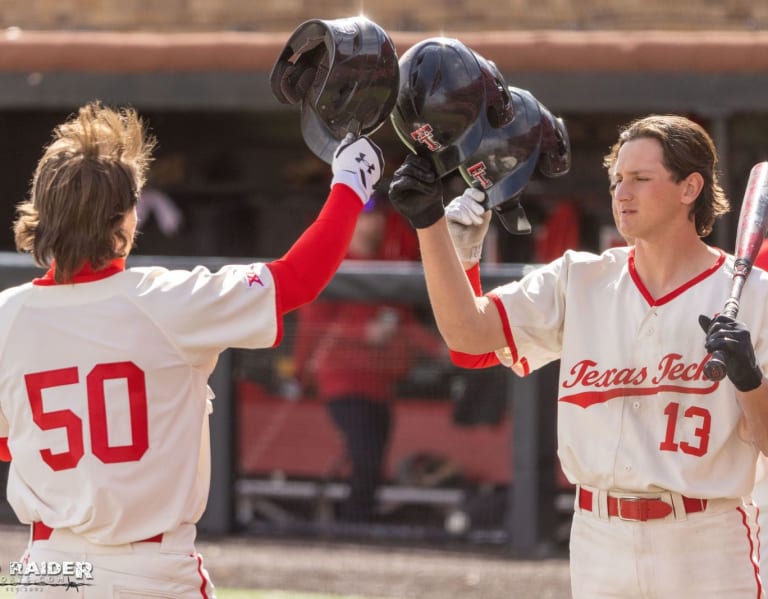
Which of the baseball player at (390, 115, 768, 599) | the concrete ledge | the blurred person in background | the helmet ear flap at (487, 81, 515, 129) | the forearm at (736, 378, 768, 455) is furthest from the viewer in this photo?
the concrete ledge

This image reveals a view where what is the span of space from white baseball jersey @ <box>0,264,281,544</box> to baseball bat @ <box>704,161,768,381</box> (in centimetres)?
90

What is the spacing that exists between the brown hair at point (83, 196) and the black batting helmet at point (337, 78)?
1.51 ft

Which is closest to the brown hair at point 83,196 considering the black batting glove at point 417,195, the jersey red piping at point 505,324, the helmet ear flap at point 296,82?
the helmet ear flap at point 296,82

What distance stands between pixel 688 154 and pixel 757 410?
0.62 metres

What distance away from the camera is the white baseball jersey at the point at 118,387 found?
2652 mm

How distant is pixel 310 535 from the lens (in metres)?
6.36

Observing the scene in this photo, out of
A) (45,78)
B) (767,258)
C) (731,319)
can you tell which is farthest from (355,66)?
(45,78)

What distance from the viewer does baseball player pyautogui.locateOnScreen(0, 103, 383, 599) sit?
2.65 metres

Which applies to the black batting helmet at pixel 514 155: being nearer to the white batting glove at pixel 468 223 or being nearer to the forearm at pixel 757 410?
the white batting glove at pixel 468 223

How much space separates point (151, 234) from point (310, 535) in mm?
3443

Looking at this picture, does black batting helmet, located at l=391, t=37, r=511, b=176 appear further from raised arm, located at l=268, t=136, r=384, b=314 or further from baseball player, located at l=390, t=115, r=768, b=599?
raised arm, located at l=268, t=136, r=384, b=314

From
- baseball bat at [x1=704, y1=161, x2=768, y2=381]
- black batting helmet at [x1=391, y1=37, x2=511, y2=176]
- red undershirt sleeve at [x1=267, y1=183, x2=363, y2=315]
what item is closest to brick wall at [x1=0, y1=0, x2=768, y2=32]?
baseball bat at [x1=704, y1=161, x2=768, y2=381]

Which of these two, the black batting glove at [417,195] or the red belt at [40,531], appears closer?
the red belt at [40,531]

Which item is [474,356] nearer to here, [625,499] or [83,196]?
[625,499]
